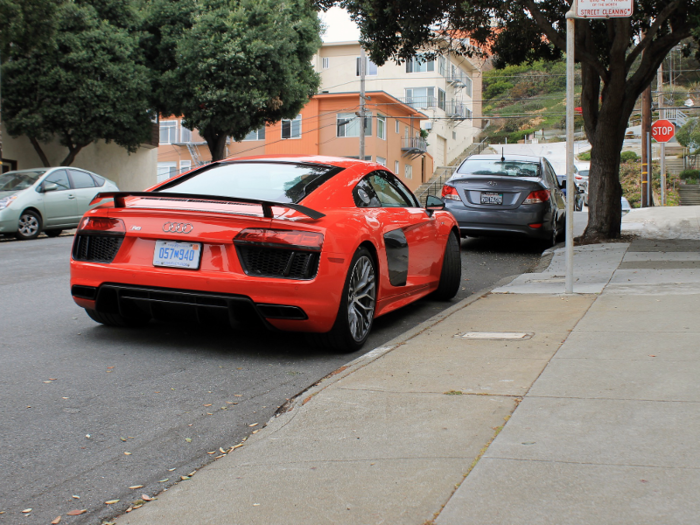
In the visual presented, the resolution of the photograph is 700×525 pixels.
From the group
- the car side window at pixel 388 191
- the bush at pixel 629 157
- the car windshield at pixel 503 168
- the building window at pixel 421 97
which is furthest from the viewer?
the building window at pixel 421 97

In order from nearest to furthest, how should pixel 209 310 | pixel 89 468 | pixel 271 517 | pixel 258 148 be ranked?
pixel 271 517
pixel 89 468
pixel 209 310
pixel 258 148

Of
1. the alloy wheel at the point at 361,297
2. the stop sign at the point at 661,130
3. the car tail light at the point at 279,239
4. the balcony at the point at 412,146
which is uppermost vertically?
the balcony at the point at 412,146

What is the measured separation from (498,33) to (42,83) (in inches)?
588

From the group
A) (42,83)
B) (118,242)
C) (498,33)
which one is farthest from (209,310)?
(42,83)

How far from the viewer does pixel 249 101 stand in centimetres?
2917

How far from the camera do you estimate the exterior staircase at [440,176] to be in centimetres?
5331

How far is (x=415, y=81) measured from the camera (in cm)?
5434

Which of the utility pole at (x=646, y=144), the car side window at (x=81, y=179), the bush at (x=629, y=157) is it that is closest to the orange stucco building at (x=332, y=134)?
the bush at (x=629, y=157)

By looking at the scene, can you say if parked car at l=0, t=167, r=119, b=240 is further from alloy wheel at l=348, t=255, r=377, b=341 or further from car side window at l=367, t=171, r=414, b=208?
alloy wheel at l=348, t=255, r=377, b=341

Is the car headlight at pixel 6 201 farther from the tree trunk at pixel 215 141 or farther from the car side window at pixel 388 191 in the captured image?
the tree trunk at pixel 215 141

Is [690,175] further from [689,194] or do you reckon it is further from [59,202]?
[59,202]

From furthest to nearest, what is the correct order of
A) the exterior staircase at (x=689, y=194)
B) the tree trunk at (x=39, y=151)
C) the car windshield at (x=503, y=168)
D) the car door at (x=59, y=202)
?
1. the exterior staircase at (x=689, y=194)
2. the tree trunk at (x=39, y=151)
3. the car door at (x=59, y=202)
4. the car windshield at (x=503, y=168)

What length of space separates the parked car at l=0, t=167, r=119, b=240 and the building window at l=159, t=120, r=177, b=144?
1398 inches

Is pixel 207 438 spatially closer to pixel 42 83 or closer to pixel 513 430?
pixel 513 430
